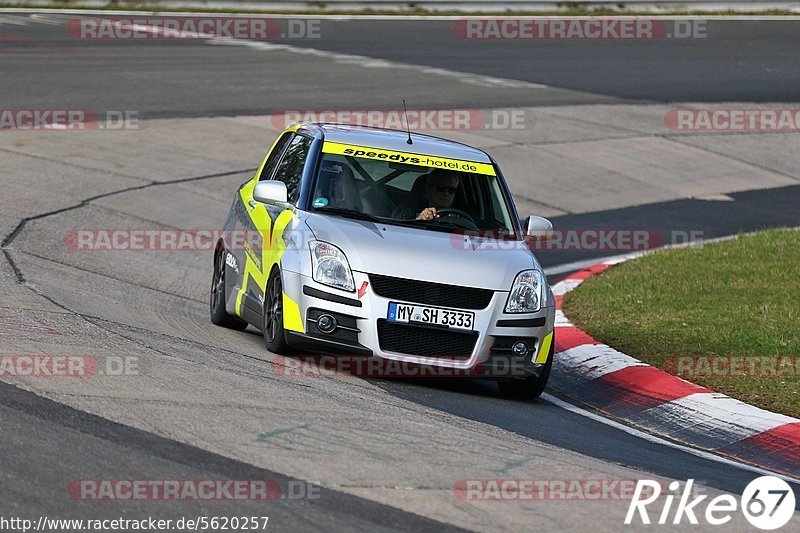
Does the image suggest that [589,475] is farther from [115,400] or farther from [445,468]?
[115,400]

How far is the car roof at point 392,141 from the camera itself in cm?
981

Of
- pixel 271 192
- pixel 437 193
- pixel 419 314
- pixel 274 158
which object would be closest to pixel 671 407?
pixel 419 314

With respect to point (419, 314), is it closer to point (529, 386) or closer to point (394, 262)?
point (394, 262)

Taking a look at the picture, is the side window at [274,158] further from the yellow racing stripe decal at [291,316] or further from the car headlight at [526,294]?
the car headlight at [526,294]

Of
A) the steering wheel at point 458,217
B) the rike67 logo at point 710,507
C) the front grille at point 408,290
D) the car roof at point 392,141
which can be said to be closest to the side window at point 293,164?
the car roof at point 392,141

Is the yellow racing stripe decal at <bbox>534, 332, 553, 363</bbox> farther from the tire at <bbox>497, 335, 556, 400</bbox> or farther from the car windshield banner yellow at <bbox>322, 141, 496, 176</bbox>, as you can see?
the car windshield banner yellow at <bbox>322, 141, 496, 176</bbox>

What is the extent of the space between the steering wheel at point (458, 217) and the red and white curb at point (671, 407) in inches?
52.7

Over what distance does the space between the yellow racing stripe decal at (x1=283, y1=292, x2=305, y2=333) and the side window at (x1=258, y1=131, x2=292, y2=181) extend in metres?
2.02

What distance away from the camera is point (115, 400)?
6797 mm

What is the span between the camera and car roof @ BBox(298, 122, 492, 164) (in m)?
9.81

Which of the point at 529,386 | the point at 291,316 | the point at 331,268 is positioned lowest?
the point at 529,386

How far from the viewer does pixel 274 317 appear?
29.4ft

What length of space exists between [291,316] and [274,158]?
2.27m

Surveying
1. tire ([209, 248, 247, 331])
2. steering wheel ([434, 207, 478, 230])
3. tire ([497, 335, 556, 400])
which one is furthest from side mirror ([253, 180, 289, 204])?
tire ([497, 335, 556, 400])
